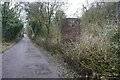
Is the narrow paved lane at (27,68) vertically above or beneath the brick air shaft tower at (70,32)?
beneath

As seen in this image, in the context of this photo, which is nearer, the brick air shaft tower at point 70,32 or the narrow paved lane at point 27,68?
the narrow paved lane at point 27,68

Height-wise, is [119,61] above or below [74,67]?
above

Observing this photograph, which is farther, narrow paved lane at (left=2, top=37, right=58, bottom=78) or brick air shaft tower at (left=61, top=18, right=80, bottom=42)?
brick air shaft tower at (left=61, top=18, right=80, bottom=42)

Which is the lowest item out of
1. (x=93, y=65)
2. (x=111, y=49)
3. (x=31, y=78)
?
(x=31, y=78)

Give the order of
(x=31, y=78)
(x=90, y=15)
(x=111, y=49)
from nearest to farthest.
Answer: (x=111, y=49)
(x=31, y=78)
(x=90, y=15)

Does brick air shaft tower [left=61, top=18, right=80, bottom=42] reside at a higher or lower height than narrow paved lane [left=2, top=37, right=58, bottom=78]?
higher

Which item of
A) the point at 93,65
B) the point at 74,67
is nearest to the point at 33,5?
the point at 74,67

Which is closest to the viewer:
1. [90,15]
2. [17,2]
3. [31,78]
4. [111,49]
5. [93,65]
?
[111,49]

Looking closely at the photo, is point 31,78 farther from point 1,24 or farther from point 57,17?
point 1,24

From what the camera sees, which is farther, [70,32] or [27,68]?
[70,32]

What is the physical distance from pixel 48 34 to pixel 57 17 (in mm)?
2844

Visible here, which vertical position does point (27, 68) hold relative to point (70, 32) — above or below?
below

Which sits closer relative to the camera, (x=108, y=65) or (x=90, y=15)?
(x=108, y=65)

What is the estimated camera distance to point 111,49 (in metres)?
8.35
